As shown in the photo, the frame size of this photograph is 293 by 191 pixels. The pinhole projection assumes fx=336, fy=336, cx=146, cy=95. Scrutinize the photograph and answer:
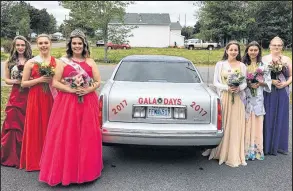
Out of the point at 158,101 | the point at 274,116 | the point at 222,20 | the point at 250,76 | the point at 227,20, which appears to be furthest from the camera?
the point at 227,20

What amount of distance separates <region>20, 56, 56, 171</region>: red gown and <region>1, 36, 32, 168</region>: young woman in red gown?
6.6 inches

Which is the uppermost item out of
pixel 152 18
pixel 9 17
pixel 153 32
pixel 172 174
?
pixel 152 18

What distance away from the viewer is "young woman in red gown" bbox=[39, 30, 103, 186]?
12.8 ft

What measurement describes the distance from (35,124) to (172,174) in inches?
76.1

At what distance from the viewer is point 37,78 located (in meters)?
4.35

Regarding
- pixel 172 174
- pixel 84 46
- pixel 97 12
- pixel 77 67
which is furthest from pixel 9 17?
pixel 172 174

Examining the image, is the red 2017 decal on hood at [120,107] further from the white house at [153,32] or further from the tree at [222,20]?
the white house at [153,32]

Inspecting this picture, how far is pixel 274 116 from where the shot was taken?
17.7 feet

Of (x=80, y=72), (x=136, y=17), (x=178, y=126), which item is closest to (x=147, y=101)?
(x=178, y=126)

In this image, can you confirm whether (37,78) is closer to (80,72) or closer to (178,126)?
(80,72)

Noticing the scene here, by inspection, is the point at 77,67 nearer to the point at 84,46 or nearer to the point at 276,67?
the point at 84,46

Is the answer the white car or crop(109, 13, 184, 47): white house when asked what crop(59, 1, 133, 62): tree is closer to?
the white car

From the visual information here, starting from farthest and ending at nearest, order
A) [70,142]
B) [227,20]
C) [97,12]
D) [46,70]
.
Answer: [227,20], [97,12], [46,70], [70,142]

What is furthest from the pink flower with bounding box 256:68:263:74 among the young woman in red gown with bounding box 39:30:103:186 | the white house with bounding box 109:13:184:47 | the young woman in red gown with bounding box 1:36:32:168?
the white house with bounding box 109:13:184:47
